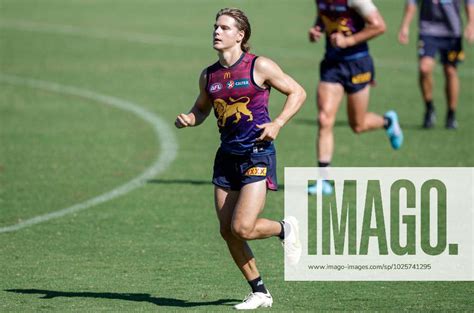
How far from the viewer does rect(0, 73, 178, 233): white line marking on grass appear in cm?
1195

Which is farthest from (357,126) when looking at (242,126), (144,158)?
(242,126)

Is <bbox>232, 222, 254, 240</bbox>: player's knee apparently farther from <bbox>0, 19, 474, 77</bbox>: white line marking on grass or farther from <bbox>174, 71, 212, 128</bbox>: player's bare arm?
<bbox>0, 19, 474, 77</bbox>: white line marking on grass

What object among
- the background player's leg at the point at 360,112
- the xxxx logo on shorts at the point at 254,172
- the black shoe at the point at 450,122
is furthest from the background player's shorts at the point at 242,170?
the black shoe at the point at 450,122

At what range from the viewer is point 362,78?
13016 mm

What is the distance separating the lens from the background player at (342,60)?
498 inches

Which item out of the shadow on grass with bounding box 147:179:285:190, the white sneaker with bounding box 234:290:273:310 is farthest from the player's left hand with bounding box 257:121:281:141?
the shadow on grass with bounding box 147:179:285:190

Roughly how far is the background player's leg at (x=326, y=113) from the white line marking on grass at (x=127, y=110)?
2.19 metres

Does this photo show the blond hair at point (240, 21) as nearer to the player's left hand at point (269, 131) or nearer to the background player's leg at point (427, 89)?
the player's left hand at point (269, 131)

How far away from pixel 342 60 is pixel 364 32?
18.9 inches

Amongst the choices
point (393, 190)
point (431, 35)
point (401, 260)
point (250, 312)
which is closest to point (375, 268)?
point (401, 260)

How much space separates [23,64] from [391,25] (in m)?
9.99

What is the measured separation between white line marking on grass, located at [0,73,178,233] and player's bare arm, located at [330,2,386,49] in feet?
9.52

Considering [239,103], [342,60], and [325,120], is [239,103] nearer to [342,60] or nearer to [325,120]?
[325,120]

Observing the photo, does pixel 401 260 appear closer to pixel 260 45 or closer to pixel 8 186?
pixel 8 186
